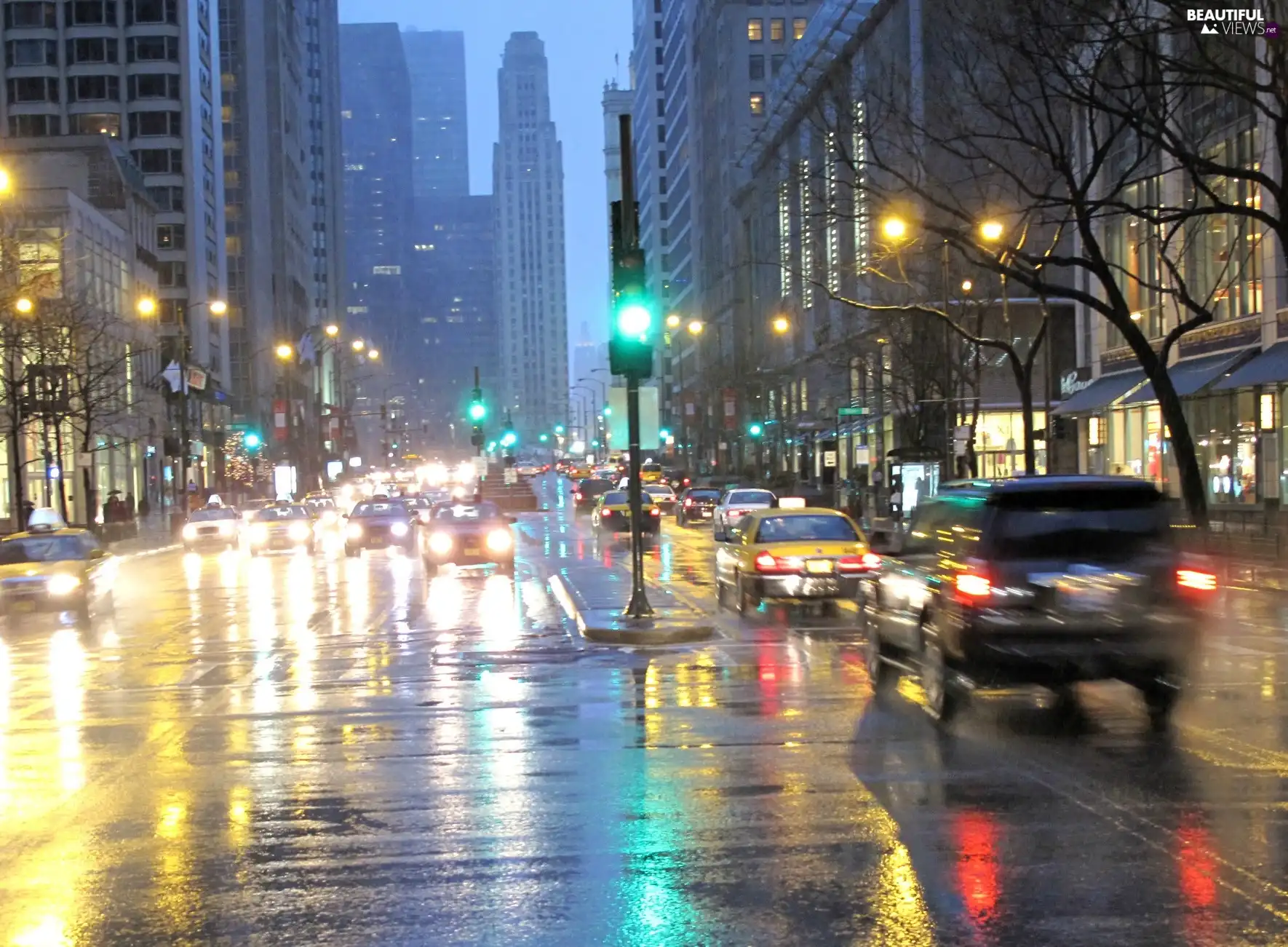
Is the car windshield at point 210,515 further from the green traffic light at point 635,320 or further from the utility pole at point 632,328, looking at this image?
the green traffic light at point 635,320

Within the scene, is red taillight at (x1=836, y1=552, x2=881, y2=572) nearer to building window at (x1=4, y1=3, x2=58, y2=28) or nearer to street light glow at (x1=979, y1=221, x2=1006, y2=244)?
street light glow at (x1=979, y1=221, x2=1006, y2=244)

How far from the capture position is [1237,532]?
111 ft

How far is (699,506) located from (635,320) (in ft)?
131

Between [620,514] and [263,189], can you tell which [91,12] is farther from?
[620,514]

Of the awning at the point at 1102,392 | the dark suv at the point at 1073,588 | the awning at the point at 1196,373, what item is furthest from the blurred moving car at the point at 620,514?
the dark suv at the point at 1073,588

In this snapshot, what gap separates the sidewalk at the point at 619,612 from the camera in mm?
18938

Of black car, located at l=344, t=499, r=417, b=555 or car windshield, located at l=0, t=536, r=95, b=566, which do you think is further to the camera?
black car, located at l=344, t=499, r=417, b=555

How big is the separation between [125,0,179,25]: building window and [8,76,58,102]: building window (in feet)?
21.7

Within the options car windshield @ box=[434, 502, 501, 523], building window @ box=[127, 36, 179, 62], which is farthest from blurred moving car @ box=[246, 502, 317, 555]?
building window @ box=[127, 36, 179, 62]

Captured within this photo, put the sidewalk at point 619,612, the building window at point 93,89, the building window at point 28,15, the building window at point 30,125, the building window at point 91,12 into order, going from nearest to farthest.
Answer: the sidewalk at point 619,612 < the building window at point 28,15 < the building window at point 30,125 < the building window at point 91,12 < the building window at point 93,89

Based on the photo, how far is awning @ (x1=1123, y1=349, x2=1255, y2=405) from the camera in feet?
131

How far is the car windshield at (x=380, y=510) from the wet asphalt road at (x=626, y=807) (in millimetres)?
28133

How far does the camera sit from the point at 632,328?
1980 centimetres

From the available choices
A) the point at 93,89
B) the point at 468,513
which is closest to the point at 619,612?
the point at 468,513
